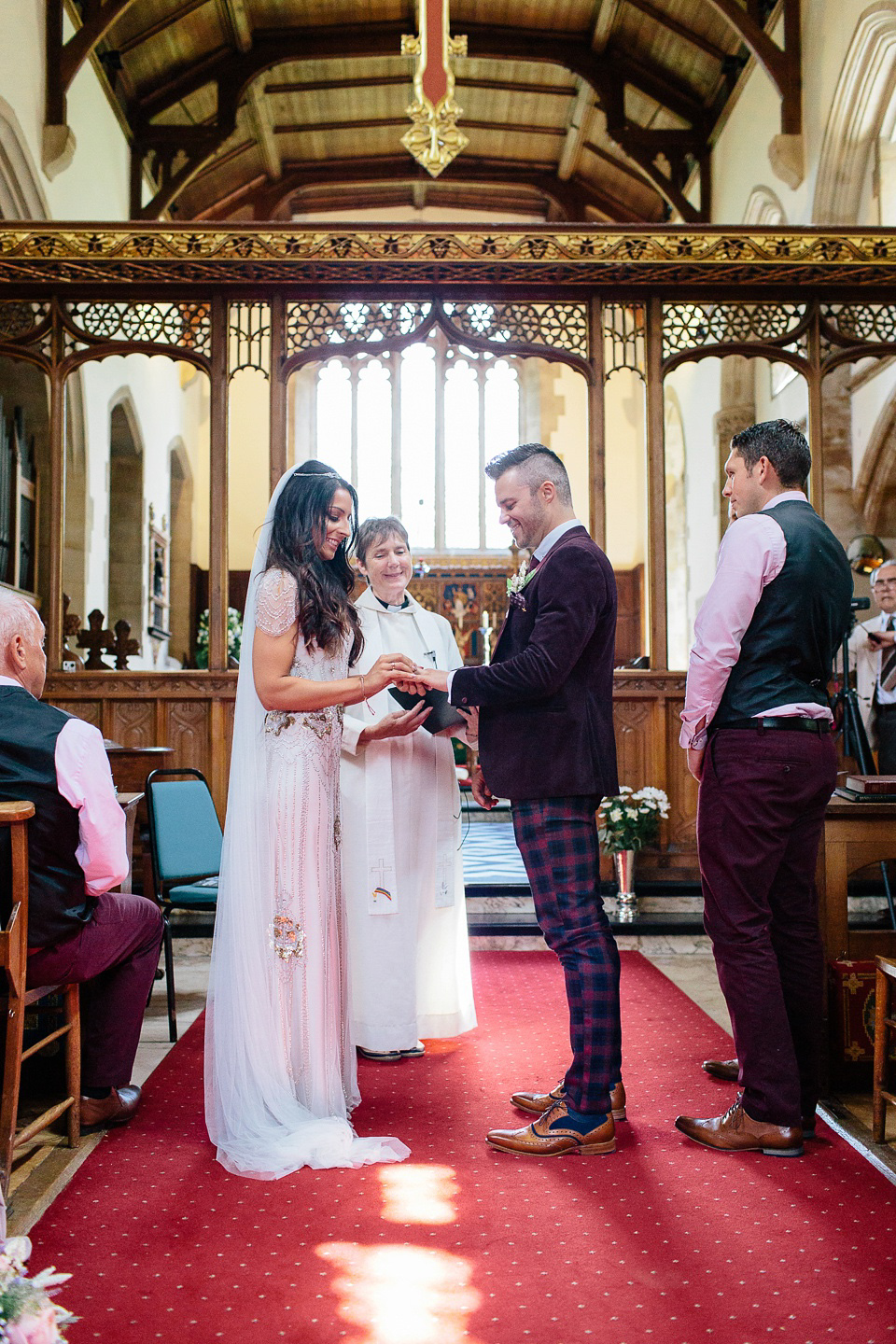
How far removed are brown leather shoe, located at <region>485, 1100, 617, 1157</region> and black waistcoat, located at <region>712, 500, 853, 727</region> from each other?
1.05 metres

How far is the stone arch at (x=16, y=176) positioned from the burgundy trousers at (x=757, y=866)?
22.5 feet

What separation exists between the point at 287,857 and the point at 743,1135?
1304 mm

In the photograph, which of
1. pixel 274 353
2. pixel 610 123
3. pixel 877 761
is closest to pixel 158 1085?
pixel 877 761

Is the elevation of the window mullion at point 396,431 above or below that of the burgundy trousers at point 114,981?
above

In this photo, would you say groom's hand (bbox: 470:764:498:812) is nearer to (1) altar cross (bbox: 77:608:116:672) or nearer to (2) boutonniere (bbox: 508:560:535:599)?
(2) boutonniere (bbox: 508:560:535:599)

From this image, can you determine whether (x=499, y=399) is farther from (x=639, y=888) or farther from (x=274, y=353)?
(x=639, y=888)

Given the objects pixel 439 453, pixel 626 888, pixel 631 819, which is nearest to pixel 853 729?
pixel 631 819

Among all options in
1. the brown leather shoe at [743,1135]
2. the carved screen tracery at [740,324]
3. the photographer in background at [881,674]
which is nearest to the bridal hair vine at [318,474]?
the brown leather shoe at [743,1135]

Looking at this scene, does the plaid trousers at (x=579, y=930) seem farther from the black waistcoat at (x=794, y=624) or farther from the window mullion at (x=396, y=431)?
the window mullion at (x=396, y=431)

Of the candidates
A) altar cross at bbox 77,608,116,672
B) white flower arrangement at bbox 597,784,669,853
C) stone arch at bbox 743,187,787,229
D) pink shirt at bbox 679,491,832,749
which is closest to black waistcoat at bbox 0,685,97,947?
pink shirt at bbox 679,491,832,749

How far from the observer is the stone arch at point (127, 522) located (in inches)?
436

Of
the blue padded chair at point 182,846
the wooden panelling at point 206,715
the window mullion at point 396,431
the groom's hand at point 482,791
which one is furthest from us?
the window mullion at point 396,431

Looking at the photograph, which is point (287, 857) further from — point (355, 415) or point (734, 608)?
point (355, 415)

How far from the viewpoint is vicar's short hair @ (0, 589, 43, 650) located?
2682 mm
